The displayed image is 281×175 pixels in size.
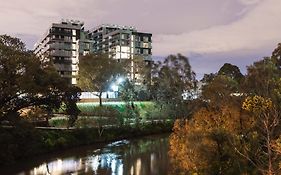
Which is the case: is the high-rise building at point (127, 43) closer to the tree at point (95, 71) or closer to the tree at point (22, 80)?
the tree at point (95, 71)

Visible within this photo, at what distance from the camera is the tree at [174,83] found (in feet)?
250

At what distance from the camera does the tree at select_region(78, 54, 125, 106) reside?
253 ft

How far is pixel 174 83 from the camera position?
7812 cm

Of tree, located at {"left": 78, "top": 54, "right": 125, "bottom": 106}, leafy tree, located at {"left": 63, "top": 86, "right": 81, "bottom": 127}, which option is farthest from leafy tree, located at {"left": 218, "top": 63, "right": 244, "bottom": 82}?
leafy tree, located at {"left": 63, "top": 86, "right": 81, "bottom": 127}

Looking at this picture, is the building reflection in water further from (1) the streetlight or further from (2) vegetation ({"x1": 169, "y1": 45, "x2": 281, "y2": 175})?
(1) the streetlight

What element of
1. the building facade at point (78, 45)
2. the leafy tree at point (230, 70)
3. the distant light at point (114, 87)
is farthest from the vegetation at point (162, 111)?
the building facade at point (78, 45)

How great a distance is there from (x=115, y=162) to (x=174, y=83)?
39.2m

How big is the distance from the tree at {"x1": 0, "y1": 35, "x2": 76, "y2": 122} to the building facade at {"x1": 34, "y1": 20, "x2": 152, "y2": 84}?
4916cm

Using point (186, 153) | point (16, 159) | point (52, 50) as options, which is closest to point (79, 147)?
point (16, 159)

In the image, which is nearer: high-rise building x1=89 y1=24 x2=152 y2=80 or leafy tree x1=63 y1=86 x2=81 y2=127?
leafy tree x1=63 y1=86 x2=81 y2=127

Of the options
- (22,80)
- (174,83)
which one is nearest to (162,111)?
(174,83)

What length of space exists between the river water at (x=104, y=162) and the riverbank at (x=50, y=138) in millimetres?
1427

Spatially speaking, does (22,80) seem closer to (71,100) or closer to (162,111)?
(71,100)

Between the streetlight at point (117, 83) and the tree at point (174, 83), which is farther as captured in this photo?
the streetlight at point (117, 83)
